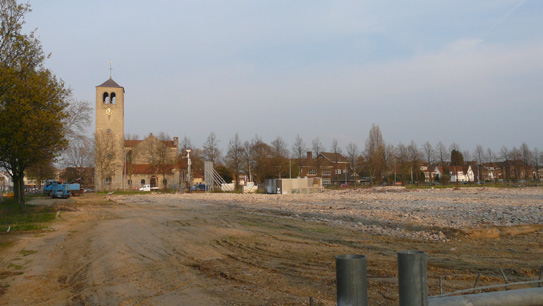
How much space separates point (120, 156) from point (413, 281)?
81.9 meters

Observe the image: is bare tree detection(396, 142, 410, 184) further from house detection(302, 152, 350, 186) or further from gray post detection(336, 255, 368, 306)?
gray post detection(336, 255, 368, 306)

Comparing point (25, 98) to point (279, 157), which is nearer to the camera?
point (25, 98)

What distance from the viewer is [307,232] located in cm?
1524

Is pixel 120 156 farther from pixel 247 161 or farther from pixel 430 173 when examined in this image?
pixel 430 173

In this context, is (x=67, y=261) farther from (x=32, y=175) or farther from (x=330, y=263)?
(x=32, y=175)

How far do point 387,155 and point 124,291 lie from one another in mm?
84331

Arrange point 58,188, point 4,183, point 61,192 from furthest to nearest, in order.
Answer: point 4,183 < point 58,188 < point 61,192

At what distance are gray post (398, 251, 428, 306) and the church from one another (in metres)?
72.6

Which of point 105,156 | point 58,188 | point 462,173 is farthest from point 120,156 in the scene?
point 462,173

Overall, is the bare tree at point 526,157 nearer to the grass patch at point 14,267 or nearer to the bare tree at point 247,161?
the bare tree at point 247,161

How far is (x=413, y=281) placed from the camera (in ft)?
7.29

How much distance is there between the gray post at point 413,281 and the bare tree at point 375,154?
259 ft

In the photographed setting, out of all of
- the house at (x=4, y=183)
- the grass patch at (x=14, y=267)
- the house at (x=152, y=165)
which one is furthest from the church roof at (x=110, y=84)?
the grass patch at (x=14, y=267)

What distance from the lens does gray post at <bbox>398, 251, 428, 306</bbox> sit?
2.21m
